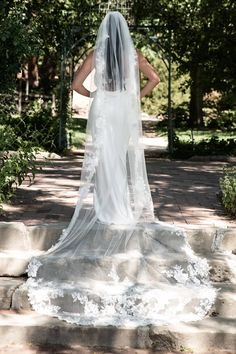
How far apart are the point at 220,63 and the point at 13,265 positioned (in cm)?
1374

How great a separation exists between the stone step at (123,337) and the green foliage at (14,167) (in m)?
2.04

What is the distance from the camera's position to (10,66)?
375 inches

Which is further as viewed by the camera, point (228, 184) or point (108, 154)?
point (228, 184)

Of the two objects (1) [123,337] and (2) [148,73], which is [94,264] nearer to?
(1) [123,337]

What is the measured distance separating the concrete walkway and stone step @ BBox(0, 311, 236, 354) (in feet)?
5.33

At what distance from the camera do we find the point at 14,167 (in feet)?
20.0

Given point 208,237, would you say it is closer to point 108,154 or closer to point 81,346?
point 108,154

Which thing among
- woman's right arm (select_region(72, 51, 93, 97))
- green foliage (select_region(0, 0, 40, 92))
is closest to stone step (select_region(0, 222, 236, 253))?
woman's right arm (select_region(72, 51, 93, 97))

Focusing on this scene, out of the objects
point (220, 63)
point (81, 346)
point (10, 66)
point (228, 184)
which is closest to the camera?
point (81, 346)

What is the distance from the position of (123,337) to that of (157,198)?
3.56m

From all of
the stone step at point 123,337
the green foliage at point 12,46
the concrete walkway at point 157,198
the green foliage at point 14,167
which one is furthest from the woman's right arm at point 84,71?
the green foliage at point 12,46

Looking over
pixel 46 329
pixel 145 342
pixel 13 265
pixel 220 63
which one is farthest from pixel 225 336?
pixel 220 63

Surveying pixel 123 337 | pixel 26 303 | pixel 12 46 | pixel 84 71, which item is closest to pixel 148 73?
pixel 84 71

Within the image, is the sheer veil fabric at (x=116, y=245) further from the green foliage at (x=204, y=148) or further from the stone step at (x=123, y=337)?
the green foliage at (x=204, y=148)
